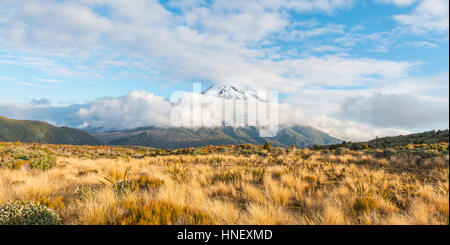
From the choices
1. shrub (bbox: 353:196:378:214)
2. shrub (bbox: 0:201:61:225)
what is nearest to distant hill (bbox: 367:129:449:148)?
shrub (bbox: 353:196:378:214)

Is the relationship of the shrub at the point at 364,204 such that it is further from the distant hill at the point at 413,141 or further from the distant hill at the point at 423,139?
the distant hill at the point at 423,139

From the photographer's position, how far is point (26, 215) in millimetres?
3271

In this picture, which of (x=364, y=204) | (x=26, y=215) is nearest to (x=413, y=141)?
→ (x=364, y=204)

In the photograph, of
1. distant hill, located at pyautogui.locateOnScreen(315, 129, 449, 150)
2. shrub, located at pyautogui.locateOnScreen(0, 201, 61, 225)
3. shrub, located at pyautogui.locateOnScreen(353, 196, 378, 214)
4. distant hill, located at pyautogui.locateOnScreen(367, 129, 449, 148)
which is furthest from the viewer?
distant hill, located at pyautogui.locateOnScreen(315, 129, 449, 150)

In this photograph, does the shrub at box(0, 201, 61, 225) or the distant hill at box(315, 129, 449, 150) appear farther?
the distant hill at box(315, 129, 449, 150)

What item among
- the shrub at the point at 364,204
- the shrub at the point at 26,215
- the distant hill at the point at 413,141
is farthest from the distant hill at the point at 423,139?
the shrub at the point at 26,215

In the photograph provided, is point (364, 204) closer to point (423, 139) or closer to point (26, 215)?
point (26, 215)

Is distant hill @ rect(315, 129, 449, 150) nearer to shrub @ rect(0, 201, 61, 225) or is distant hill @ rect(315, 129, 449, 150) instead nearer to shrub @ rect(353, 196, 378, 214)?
shrub @ rect(353, 196, 378, 214)

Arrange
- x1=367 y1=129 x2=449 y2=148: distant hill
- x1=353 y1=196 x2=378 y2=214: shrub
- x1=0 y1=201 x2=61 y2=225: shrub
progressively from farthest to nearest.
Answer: x1=367 y1=129 x2=449 y2=148: distant hill, x1=353 y1=196 x2=378 y2=214: shrub, x1=0 y1=201 x2=61 y2=225: shrub

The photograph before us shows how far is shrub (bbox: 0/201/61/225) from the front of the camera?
3150 mm

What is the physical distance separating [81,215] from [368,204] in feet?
20.0
